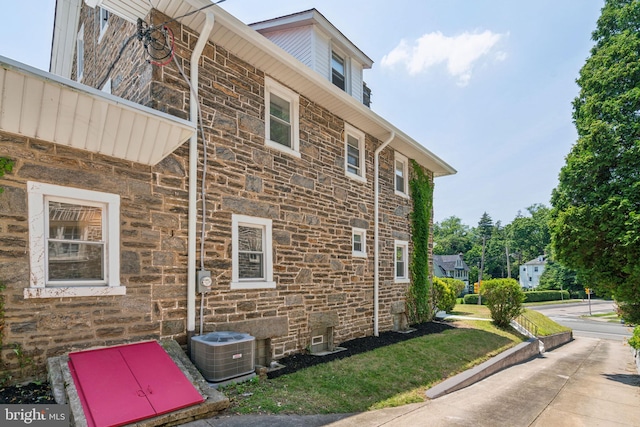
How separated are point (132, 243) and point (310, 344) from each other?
455cm

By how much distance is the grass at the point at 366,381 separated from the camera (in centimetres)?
523

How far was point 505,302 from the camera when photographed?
14.1m

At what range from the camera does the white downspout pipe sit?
19.2 ft

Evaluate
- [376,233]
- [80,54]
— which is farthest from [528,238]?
[80,54]

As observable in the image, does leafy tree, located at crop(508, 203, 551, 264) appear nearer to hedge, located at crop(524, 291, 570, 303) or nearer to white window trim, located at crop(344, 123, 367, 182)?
hedge, located at crop(524, 291, 570, 303)

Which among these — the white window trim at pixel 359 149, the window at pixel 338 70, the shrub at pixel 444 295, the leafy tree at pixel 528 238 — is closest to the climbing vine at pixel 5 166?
the white window trim at pixel 359 149

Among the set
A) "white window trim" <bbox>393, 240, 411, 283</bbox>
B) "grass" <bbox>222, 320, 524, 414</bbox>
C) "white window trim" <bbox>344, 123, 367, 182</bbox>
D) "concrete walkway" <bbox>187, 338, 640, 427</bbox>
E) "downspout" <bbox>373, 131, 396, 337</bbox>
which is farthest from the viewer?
"white window trim" <bbox>393, 240, 411, 283</bbox>

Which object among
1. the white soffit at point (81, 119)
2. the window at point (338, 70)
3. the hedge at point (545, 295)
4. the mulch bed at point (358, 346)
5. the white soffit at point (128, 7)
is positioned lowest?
the hedge at point (545, 295)

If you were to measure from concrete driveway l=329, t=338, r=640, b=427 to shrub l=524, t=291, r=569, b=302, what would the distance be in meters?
39.5

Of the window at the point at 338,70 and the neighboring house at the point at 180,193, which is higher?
the window at the point at 338,70

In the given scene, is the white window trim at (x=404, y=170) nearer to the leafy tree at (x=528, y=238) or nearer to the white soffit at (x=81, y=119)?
the white soffit at (x=81, y=119)

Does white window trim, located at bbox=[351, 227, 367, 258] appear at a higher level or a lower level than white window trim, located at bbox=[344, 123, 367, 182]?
lower

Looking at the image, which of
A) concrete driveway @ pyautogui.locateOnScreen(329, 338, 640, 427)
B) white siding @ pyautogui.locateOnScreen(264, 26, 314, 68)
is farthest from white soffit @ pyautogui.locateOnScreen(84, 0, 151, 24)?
concrete driveway @ pyautogui.locateOnScreen(329, 338, 640, 427)

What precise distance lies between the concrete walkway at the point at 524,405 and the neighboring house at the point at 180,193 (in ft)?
7.12
